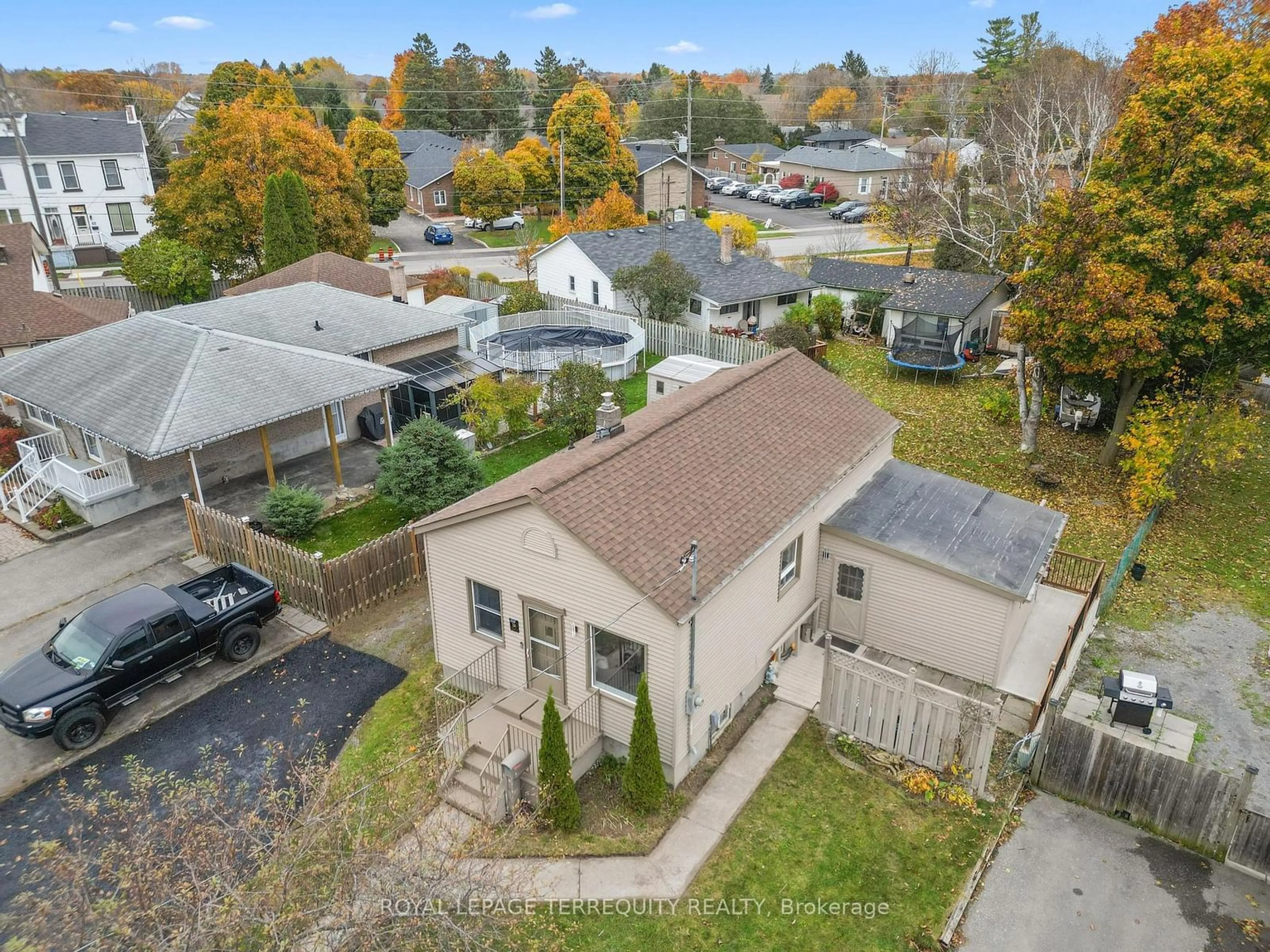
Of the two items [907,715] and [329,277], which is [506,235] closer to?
[329,277]

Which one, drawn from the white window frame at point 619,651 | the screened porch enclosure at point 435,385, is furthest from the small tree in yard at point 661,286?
the white window frame at point 619,651

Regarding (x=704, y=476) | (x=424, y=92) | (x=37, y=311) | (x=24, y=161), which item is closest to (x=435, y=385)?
(x=704, y=476)

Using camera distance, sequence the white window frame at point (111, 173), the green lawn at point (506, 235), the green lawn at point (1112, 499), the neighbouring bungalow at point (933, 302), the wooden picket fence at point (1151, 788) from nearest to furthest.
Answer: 1. the wooden picket fence at point (1151, 788)
2. the green lawn at point (1112, 499)
3. the neighbouring bungalow at point (933, 302)
4. the white window frame at point (111, 173)
5. the green lawn at point (506, 235)

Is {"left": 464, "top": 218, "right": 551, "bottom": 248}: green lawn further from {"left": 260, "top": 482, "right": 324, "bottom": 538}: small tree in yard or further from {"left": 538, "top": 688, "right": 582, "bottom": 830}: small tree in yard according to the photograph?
{"left": 538, "top": 688, "right": 582, "bottom": 830}: small tree in yard

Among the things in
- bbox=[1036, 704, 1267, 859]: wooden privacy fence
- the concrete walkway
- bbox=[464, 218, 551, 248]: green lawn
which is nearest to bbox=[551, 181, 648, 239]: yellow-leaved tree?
bbox=[464, 218, 551, 248]: green lawn

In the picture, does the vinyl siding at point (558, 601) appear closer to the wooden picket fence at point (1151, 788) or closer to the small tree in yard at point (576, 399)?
the wooden picket fence at point (1151, 788)

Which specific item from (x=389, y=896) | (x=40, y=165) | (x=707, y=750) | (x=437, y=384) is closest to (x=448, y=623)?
(x=707, y=750)
